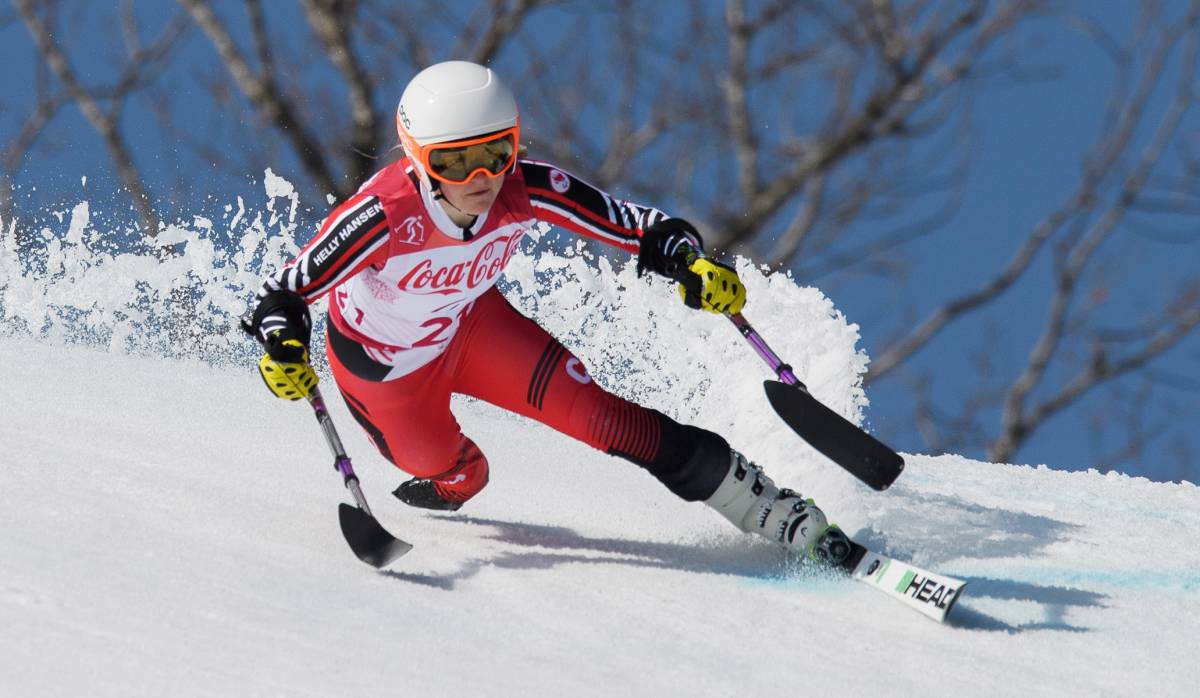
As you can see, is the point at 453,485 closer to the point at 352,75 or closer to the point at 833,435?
the point at 833,435

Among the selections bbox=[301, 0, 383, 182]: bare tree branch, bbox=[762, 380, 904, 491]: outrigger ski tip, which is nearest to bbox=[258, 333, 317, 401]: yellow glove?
bbox=[762, 380, 904, 491]: outrigger ski tip

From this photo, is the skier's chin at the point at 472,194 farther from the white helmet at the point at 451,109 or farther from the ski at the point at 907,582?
the ski at the point at 907,582

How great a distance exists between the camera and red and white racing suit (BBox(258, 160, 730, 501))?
10.7ft

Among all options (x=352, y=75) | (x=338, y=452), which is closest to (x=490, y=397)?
(x=338, y=452)


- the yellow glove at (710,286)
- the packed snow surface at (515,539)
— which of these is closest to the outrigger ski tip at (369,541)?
the packed snow surface at (515,539)

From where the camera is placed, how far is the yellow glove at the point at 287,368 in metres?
3.17

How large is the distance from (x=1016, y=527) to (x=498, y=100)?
243 centimetres

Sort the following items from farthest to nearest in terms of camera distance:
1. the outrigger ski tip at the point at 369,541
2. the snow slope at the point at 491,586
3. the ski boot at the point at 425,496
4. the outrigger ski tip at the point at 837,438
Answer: the ski boot at the point at 425,496, the outrigger ski tip at the point at 837,438, the outrigger ski tip at the point at 369,541, the snow slope at the point at 491,586

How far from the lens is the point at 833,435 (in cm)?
355

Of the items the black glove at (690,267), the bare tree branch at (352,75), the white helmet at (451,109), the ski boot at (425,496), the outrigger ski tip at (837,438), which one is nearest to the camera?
the white helmet at (451,109)

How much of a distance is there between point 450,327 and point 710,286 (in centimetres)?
69

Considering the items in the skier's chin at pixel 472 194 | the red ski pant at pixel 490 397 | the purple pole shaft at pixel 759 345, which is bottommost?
the red ski pant at pixel 490 397

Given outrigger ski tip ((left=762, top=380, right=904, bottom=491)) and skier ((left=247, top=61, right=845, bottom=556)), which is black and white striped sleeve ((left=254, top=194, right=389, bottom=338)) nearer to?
skier ((left=247, top=61, right=845, bottom=556))

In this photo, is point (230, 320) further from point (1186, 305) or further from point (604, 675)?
point (1186, 305)
